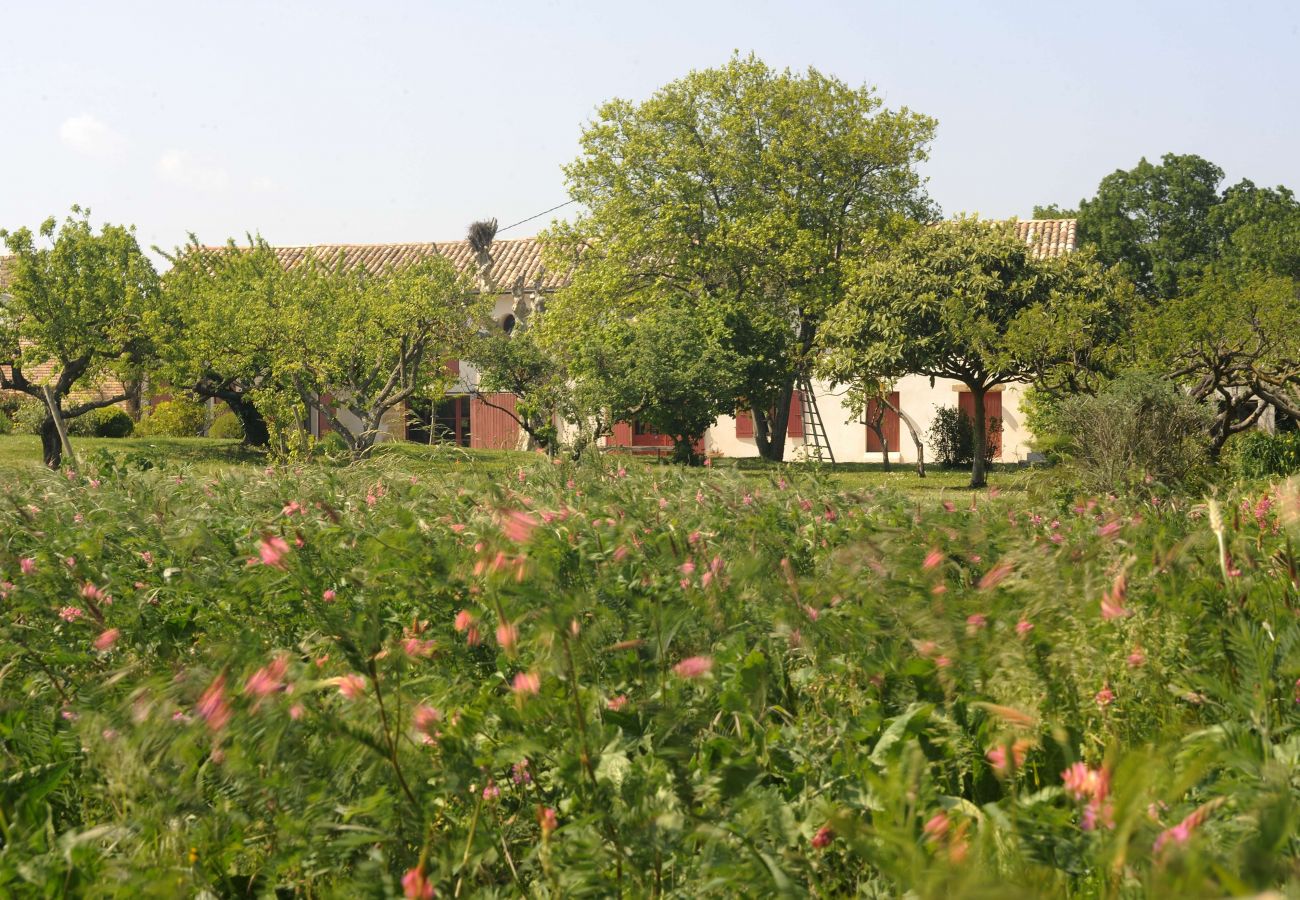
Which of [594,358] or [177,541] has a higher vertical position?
[594,358]

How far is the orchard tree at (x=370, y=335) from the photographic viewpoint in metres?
25.3

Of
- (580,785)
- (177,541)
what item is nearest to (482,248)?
(177,541)

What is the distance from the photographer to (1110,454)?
51.6 feet

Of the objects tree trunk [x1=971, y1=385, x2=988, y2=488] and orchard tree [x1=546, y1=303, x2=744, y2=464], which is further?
orchard tree [x1=546, y1=303, x2=744, y2=464]

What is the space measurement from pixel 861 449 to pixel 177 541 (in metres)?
31.2

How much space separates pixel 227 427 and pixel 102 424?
3.07m

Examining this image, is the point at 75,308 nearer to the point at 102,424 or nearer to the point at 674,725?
the point at 102,424

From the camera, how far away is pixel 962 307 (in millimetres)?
23750

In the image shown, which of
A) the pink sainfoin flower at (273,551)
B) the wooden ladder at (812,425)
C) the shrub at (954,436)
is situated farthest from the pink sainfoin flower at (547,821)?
the shrub at (954,436)

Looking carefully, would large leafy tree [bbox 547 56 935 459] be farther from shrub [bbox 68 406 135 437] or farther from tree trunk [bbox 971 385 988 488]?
shrub [bbox 68 406 135 437]

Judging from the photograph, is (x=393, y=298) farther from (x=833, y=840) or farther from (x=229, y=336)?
(x=833, y=840)

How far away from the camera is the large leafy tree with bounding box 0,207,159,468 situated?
27.0m

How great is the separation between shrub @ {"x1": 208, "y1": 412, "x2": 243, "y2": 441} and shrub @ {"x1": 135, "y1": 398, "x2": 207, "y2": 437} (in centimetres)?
81

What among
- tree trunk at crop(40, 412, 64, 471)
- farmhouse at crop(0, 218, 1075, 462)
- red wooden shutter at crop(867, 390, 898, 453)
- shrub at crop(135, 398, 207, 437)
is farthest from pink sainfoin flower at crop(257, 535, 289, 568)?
shrub at crop(135, 398, 207, 437)
